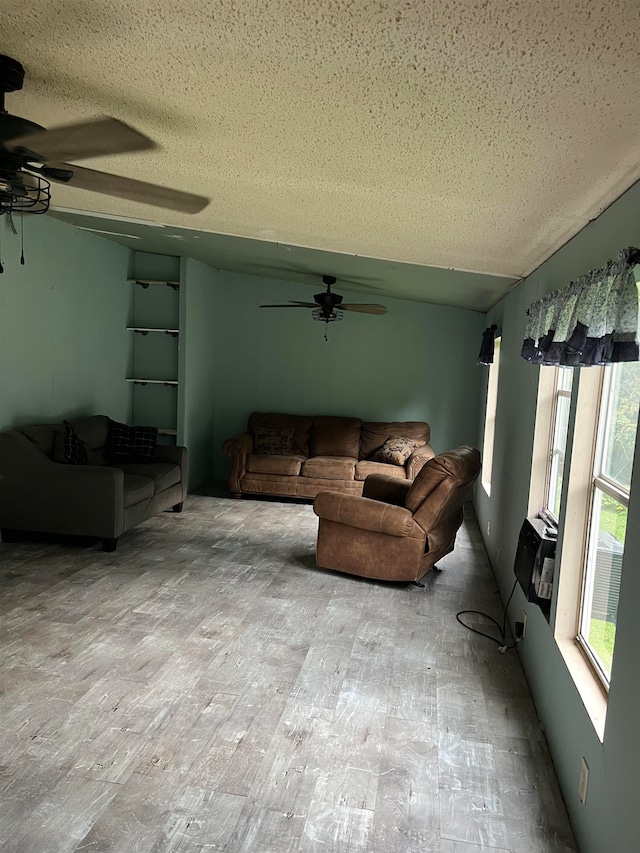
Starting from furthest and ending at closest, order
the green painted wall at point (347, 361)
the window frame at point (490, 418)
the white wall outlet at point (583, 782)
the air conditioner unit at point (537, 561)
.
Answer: the green painted wall at point (347, 361), the window frame at point (490, 418), the air conditioner unit at point (537, 561), the white wall outlet at point (583, 782)

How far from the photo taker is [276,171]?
2682 mm

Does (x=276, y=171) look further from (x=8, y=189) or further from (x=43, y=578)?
(x=43, y=578)

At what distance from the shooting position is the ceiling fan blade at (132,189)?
2559 millimetres

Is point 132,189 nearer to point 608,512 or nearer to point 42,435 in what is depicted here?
point 608,512

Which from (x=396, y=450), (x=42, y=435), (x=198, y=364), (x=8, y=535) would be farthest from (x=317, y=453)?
(x=8, y=535)

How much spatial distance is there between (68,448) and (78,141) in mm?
3536

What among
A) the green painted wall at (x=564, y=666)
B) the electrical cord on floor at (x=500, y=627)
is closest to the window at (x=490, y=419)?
the green painted wall at (x=564, y=666)

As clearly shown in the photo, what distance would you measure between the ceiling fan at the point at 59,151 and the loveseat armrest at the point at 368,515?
2434 millimetres

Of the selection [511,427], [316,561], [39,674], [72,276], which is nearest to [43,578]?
[39,674]

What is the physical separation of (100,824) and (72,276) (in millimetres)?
5070

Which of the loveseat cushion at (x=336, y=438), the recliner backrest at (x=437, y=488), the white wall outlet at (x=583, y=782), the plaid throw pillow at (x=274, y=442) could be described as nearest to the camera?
the white wall outlet at (x=583, y=782)

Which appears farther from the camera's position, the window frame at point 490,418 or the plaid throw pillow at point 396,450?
the plaid throw pillow at point 396,450

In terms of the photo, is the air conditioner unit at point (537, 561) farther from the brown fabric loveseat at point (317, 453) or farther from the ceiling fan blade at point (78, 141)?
the brown fabric loveseat at point (317, 453)

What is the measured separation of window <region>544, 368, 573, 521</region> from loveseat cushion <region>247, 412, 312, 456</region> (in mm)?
4284
